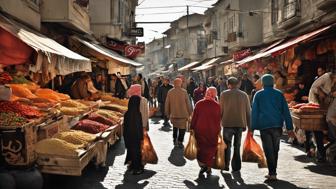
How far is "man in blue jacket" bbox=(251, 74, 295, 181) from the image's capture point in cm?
770

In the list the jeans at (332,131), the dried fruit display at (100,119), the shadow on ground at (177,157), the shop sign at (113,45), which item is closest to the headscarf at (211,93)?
the shadow on ground at (177,157)

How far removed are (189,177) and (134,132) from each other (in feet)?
4.84

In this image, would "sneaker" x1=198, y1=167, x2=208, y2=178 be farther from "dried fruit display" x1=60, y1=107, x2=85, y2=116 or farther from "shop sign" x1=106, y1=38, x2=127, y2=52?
"shop sign" x1=106, y1=38, x2=127, y2=52

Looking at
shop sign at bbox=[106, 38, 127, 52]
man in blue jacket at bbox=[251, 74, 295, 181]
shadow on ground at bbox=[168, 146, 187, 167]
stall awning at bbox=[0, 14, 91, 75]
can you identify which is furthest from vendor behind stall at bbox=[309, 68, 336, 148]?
shop sign at bbox=[106, 38, 127, 52]

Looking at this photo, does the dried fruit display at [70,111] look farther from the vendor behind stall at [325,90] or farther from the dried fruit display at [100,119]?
the vendor behind stall at [325,90]

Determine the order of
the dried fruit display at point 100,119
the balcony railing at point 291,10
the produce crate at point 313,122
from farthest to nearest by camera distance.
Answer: the balcony railing at point 291,10, the dried fruit display at point 100,119, the produce crate at point 313,122

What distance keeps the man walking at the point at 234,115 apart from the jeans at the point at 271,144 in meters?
0.71

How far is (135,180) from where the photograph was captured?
7914 mm

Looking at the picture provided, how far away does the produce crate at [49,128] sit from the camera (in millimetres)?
7262

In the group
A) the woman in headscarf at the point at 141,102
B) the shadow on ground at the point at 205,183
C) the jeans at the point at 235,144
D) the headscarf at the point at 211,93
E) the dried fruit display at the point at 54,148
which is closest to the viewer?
the dried fruit display at the point at 54,148

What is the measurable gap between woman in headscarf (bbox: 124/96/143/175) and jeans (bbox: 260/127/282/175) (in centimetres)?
251

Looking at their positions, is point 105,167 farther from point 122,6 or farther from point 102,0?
point 122,6

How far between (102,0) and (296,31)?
11.7 meters

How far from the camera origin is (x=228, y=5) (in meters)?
35.5
